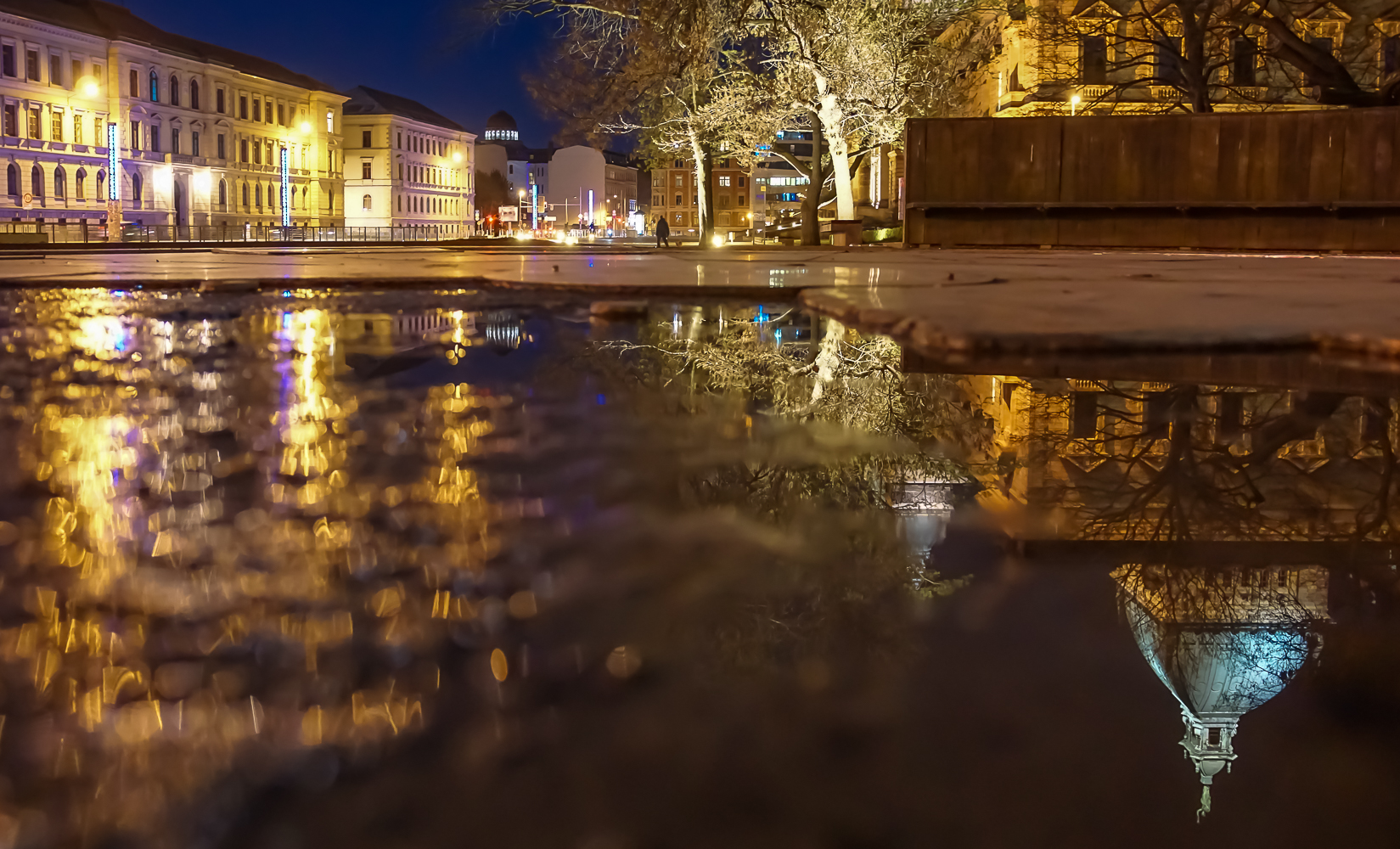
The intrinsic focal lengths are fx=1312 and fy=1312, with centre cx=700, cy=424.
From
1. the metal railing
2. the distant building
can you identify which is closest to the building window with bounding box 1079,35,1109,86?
the metal railing

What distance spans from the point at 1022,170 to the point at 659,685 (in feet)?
102

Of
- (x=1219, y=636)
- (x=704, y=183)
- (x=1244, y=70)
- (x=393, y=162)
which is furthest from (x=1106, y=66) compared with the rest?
(x=393, y=162)

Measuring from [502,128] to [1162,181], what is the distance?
517 feet

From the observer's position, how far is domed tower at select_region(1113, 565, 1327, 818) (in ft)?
7.83

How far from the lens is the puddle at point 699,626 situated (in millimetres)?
2078

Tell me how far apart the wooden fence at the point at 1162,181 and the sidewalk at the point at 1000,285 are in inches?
71.8

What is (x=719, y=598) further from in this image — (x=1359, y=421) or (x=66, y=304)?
(x=66, y=304)

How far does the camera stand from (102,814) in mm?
2010

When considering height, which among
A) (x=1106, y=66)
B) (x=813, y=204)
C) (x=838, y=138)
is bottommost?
(x=813, y=204)

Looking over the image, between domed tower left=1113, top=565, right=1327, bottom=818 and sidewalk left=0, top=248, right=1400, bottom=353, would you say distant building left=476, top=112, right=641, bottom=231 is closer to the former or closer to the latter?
sidewalk left=0, top=248, right=1400, bottom=353

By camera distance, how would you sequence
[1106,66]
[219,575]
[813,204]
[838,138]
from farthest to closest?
1. [813,204]
2. [1106,66]
3. [838,138]
4. [219,575]

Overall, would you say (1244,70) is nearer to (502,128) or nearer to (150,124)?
(150,124)

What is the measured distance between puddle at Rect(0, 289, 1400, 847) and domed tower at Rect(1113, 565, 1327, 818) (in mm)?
12

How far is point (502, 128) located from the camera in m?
180
